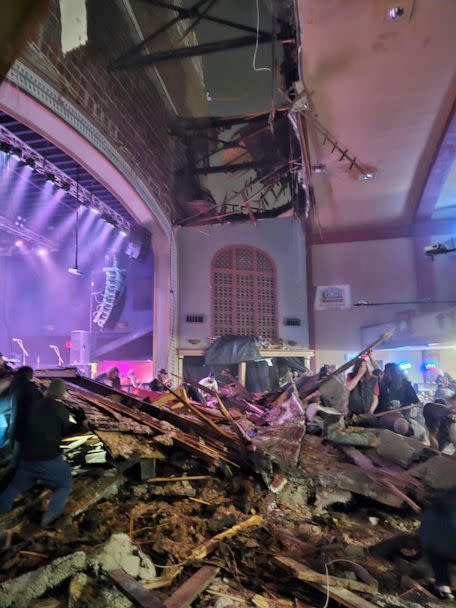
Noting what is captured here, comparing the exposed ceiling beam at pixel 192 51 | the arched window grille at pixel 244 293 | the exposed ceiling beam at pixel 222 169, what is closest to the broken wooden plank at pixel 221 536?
the arched window grille at pixel 244 293

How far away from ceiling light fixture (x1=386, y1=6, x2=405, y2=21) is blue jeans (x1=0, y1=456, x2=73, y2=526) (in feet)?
33.4

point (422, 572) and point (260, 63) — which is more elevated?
point (260, 63)

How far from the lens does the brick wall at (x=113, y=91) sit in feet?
23.2

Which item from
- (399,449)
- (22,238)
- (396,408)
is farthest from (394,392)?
(22,238)

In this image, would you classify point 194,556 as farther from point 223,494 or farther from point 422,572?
point 422,572

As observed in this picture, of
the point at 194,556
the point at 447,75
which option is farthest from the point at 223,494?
the point at 447,75

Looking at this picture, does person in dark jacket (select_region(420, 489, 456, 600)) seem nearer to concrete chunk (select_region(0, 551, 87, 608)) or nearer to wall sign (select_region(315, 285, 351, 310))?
concrete chunk (select_region(0, 551, 87, 608))

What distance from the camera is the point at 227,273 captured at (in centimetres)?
1377

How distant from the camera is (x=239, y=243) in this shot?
14.0 meters

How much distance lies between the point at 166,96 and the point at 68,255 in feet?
37.6

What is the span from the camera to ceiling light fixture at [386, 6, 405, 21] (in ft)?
25.0

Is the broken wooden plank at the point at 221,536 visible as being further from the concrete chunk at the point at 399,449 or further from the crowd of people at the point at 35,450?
the concrete chunk at the point at 399,449

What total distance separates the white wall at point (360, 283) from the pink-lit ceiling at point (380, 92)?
161 centimetres

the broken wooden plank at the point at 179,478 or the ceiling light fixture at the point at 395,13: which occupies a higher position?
the ceiling light fixture at the point at 395,13
